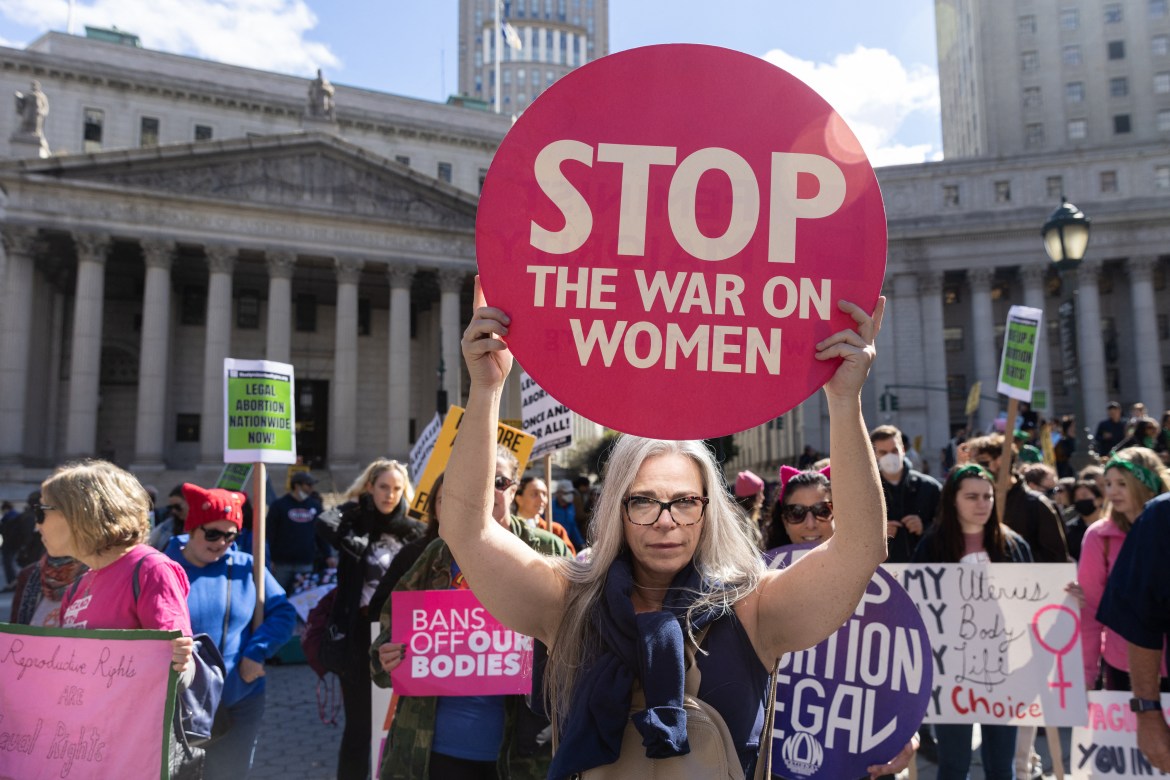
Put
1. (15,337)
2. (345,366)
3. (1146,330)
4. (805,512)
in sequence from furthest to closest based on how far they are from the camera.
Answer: (1146,330)
(345,366)
(15,337)
(805,512)

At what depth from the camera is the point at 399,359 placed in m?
38.8

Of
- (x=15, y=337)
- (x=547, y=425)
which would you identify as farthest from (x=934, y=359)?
(x=15, y=337)

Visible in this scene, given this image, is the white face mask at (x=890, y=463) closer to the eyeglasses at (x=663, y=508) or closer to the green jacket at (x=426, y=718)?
the green jacket at (x=426, y=718)

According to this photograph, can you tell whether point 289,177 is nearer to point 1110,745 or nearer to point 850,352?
point 1110,745

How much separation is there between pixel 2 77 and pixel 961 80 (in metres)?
68.2

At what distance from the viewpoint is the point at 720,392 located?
1.95m

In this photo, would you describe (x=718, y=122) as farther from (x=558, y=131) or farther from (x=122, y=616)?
(x=122, y=616)

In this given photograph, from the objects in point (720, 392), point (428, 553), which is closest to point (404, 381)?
point (428, 553)

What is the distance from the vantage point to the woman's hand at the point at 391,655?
152 inches

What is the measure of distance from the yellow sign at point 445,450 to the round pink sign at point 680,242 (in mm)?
4412

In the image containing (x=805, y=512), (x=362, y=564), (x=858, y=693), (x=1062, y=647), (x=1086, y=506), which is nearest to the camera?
(x=858, y=693)

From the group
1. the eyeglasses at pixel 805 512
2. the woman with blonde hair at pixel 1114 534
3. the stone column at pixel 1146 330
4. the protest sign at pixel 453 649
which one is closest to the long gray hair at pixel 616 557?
the protest sign at pixel 453 649

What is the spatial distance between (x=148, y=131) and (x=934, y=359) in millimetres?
45016

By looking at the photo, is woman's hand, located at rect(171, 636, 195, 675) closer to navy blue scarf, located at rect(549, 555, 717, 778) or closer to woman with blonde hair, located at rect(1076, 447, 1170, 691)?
navy blue scarf, located at rect(549, 555, 717, 778)
